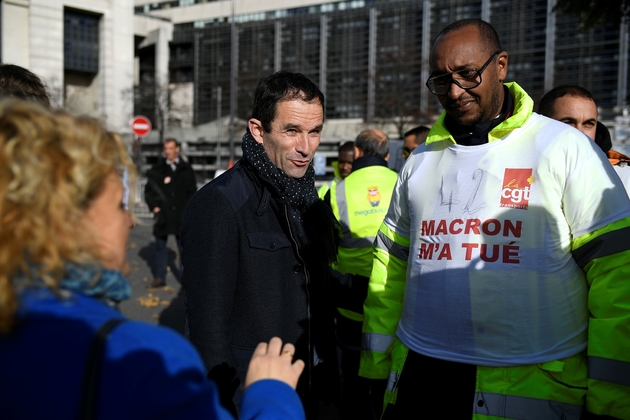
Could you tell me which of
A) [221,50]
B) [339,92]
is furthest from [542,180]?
[221,50]

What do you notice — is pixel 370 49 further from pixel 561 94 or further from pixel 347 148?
pixel 561 94

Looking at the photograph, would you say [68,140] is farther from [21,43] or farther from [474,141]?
[21,43]

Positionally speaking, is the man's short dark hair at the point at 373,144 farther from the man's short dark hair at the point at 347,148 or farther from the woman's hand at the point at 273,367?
the woman's hand at the point at 273,367

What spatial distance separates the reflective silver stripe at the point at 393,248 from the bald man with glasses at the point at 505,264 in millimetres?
164

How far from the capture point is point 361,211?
4.75 metres

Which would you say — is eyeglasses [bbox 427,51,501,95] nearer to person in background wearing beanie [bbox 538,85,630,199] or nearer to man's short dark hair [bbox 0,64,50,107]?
person in background wearing beanie [bbox 538,85,630,199]

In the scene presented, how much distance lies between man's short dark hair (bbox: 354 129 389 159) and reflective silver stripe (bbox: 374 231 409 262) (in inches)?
93.3

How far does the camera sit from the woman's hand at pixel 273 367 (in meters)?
1.52

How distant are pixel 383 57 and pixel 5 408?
4586cm

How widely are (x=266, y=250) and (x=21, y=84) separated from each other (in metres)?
1.42

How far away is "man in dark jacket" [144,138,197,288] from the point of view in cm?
922

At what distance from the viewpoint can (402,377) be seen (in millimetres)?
2523

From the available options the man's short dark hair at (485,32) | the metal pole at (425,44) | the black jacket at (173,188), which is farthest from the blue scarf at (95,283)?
the metal pole at (425,44)

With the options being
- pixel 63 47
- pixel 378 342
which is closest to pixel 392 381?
pixel 378 342
